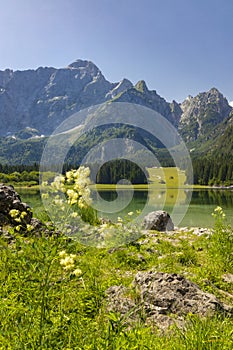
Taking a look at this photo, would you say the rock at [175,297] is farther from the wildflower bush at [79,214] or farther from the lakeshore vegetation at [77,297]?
the wildflower bush at [79,214]

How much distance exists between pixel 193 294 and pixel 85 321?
2.35 meters

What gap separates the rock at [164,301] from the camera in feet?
15.1

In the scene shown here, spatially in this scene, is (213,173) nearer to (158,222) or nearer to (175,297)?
(158,222)

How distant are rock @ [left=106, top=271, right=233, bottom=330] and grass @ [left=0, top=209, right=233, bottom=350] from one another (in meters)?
0.25

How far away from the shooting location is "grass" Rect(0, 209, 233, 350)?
3031 mm

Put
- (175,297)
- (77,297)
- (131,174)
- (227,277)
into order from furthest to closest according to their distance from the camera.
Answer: (131,174) → (227,277) → (175,297) → (77,297)

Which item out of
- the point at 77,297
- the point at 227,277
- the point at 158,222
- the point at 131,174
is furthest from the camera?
the point at 131,174

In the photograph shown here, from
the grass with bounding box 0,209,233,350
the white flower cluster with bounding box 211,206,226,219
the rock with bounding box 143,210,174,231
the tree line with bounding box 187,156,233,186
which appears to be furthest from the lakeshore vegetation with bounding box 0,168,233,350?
the tree line with bounding box 187,156,233,186

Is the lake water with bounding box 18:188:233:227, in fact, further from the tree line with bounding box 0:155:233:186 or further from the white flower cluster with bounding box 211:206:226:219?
the tree line with bounding box 0:155:233:186

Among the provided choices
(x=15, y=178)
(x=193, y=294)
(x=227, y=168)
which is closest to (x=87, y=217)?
(x=193, y=294)

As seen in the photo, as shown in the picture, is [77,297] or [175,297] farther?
[175,297]

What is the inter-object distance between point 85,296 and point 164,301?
56.1 inches

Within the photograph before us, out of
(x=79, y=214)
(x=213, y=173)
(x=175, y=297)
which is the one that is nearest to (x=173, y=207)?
(x=79, y=214)

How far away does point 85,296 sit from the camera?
518 centimetres
